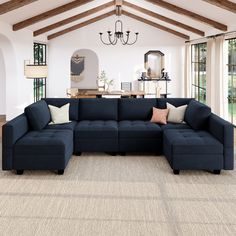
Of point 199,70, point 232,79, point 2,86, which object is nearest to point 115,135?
point 232,79

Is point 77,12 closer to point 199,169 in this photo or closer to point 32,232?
point 199,169

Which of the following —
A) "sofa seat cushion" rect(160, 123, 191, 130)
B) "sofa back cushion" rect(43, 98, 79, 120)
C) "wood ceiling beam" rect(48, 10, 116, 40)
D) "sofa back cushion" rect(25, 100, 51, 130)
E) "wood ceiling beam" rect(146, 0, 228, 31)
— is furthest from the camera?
"wood ceiling beam" rect(48, 10, 116, 40)

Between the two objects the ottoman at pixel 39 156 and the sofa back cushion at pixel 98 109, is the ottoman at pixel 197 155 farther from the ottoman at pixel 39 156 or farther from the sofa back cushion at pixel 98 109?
the sofa back cushion at pixel 98 109

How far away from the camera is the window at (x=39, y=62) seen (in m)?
13.5

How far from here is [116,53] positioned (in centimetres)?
1490

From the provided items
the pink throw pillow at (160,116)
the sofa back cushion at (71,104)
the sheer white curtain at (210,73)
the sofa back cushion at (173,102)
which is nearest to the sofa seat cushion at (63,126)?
the sofa back cushion at (71,104)

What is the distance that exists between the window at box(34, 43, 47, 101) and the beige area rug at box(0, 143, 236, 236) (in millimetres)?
7323

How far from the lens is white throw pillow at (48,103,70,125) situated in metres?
7.44

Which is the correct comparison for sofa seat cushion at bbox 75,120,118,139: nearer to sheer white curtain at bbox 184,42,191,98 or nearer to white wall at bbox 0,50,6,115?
white wall at bbox 0,50,6,115

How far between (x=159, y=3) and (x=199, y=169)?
Result: 18.1 ft

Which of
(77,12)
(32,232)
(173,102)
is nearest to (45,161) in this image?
(32,232)

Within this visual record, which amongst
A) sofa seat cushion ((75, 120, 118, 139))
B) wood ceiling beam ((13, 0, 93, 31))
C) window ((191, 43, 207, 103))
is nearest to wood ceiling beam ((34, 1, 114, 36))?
wood ceiling beam ((13, 0, 93, 31))

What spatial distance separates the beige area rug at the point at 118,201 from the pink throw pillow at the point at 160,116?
1.16 meters

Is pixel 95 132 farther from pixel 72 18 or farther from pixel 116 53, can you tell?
pixel 116 53
